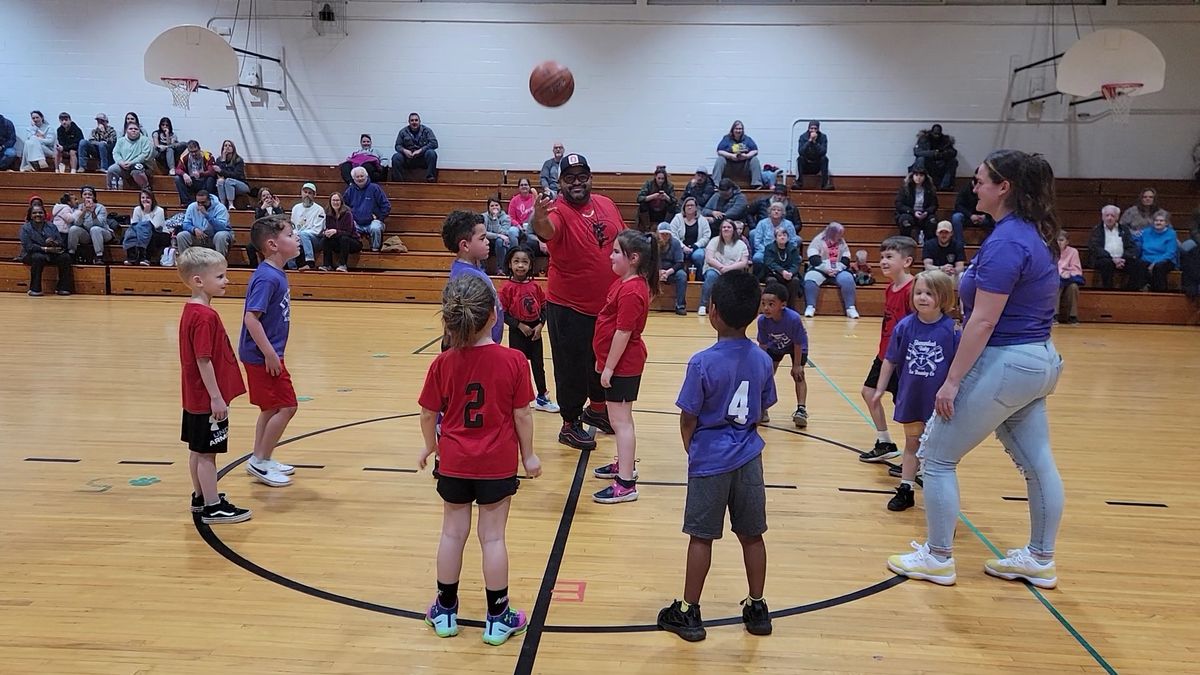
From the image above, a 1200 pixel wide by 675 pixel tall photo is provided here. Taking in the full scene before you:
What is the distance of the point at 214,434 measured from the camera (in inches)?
154

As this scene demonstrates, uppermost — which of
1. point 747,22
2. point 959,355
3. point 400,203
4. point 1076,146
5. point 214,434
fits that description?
point 747,22

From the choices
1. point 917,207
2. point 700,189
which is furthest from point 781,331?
point 917,207

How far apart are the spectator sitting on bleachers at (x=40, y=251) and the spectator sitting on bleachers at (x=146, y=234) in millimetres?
934

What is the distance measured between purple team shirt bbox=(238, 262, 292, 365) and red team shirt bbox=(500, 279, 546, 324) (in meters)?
2.00

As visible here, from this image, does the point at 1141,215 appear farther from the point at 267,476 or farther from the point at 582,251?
the point at 267,476

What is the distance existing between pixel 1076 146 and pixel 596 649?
16455mm

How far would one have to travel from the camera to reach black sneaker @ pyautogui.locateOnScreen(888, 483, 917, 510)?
436 centimetres

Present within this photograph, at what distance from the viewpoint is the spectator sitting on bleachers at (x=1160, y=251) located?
12.6 metres

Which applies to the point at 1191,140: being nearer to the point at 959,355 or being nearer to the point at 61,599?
the point at 959,355

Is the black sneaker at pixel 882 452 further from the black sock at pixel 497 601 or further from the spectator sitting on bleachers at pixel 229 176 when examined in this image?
the spectator sitting on bleachers at pixel 229 176

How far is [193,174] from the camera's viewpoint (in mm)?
14500

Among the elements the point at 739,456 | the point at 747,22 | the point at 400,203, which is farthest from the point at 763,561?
the point at 747,22

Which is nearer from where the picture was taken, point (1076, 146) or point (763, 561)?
point (763, 561)

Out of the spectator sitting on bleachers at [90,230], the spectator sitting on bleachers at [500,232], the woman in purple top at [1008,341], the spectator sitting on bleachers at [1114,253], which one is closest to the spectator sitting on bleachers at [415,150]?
the spectator sitting on bleachers at [500,232]
